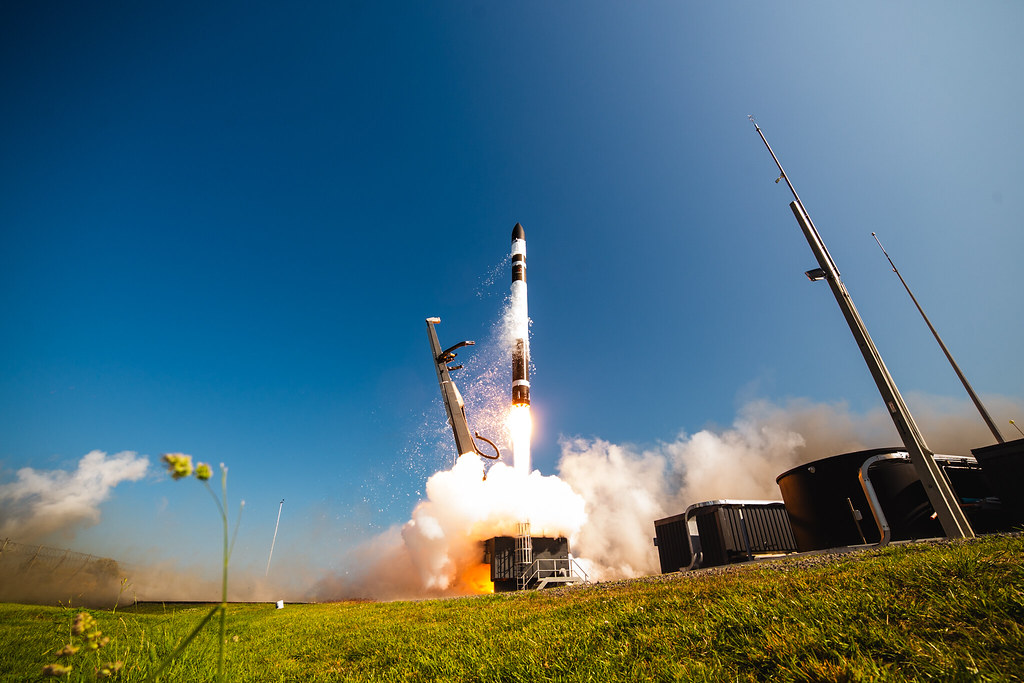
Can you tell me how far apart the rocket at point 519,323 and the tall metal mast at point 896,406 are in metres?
27.2

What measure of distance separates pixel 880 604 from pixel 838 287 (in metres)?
10.5

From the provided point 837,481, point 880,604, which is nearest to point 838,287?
point 880,604

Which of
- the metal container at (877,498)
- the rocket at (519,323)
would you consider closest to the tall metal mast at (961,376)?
the metal container at (877,498)

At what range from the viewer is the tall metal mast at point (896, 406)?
10.5 metres

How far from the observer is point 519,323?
138 ft

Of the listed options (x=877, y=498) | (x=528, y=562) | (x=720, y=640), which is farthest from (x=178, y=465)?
(x=528, y=562)

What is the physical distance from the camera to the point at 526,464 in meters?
37.4

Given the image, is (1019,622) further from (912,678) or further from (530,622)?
(530,622)

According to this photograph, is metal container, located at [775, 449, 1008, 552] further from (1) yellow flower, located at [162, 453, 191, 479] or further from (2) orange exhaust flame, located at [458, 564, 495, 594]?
(1) yellow flower, located at [162, 453, 191, 479]

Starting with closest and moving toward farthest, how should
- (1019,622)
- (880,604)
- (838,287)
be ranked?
(1019,622)
(880,604)
(838,287)

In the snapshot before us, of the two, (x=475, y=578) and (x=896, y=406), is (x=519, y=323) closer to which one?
(x=475, y=578)

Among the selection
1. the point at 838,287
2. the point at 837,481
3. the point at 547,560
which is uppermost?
the point at 838,287

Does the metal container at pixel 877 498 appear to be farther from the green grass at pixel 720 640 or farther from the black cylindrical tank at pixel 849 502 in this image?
the green grass at pixel 720 640

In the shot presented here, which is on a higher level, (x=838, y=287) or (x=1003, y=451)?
(x=838, y=287)
